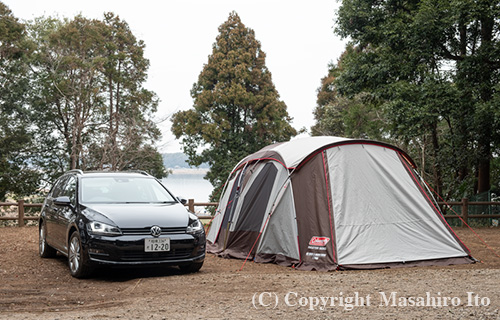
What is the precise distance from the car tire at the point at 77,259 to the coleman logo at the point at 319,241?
3.47 m

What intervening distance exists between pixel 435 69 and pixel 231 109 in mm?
15410

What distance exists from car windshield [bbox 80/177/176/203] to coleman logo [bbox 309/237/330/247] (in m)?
2.38

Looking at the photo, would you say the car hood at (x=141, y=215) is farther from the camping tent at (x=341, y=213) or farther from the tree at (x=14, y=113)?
the tree at (x=14, y=113)

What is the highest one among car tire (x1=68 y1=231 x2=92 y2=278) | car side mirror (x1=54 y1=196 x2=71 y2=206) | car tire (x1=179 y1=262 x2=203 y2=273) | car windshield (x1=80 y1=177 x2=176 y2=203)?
car windshield (x1=80 y1=177 x2=176 y2=203)

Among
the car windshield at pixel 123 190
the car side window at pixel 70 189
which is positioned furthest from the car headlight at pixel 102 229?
the car side window at pixel 70 189

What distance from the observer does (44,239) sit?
9453 mm

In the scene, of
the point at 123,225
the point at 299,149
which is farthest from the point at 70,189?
the point at 299,149

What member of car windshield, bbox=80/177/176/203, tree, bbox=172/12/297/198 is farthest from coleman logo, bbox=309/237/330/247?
tree, bbox=172/12/297/198

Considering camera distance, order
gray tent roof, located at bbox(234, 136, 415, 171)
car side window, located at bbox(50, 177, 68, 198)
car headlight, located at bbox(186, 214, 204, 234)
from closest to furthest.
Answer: car headlight, located at bbox(186, 214, 204, 234) → gray tent roof, located at bbox(234, 136, 415, 171) → car side window, located at bbox(50, 177, 68, 198)

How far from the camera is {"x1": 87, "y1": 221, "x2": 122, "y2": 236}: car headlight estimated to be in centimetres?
702

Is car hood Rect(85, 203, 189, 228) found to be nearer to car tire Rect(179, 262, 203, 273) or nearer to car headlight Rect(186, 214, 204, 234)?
car headlight Rect(186, 214, 204, 234)

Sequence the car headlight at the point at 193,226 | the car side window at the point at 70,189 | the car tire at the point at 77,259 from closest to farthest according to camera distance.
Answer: the car tire at the point at 77,259
the car headlight at the point at 193,226
the car side window at the point at 70,189

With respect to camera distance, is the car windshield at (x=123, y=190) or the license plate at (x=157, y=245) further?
the car windshield at (x=123, y=190)

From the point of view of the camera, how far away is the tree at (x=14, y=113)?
23.4 meters
